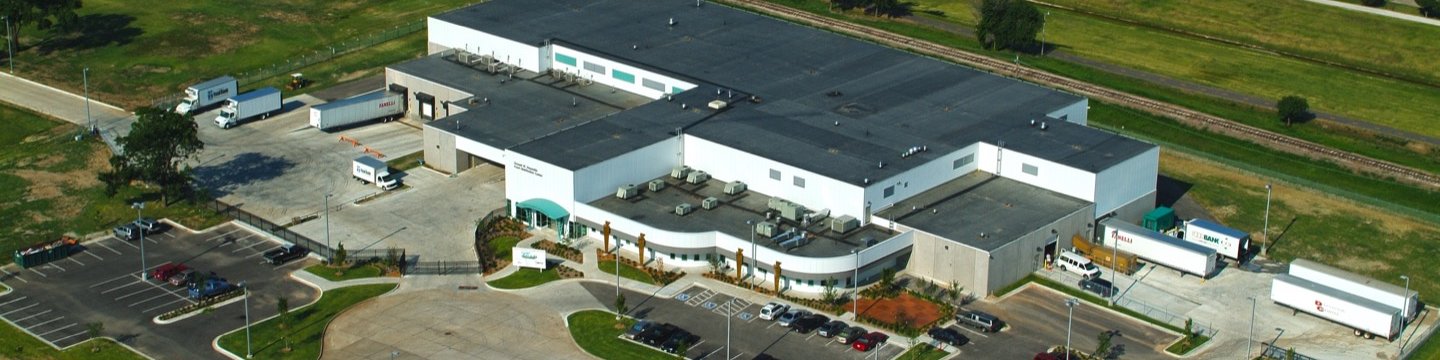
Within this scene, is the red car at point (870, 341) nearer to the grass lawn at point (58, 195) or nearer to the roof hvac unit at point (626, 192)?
the roof hvac unit at point (626, 192)

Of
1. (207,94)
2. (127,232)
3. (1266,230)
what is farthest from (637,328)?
(207,94)

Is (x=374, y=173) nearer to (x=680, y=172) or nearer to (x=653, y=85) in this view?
(x=680, y=172)

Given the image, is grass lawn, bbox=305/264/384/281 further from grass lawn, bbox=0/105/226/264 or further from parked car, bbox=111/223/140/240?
parked car, bbox=111/223/140/240

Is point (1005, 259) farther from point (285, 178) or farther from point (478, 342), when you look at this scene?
point (285, 178)

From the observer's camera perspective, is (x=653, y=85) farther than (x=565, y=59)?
No

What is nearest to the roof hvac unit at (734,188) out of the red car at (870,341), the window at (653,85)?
the red car at (870,341)

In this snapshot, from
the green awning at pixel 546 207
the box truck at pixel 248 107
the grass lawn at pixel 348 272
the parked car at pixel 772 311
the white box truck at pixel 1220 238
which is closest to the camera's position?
the parked car at pixel 772 311
